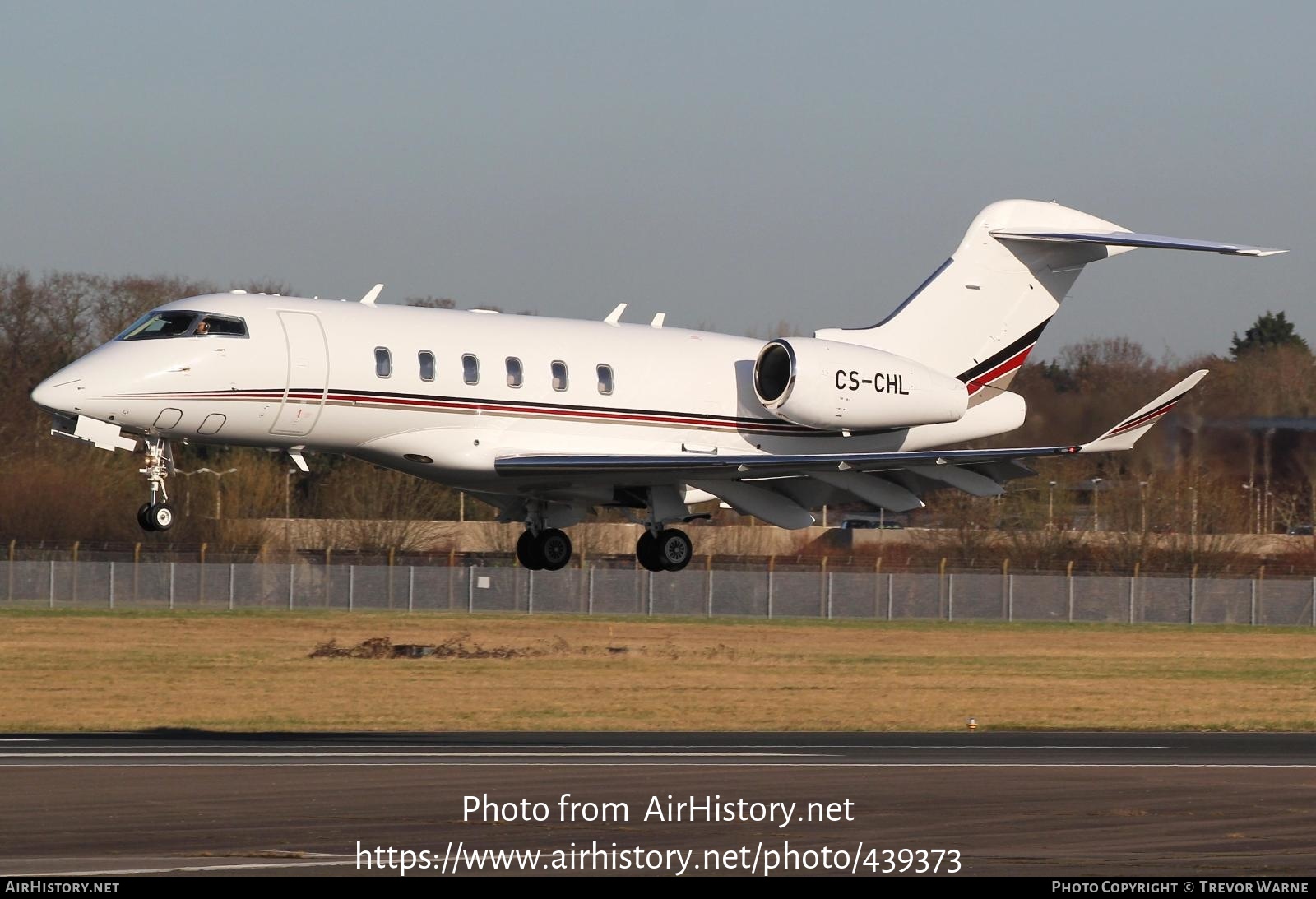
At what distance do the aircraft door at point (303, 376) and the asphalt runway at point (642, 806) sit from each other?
154 inches

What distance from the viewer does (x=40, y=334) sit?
59.7 metres

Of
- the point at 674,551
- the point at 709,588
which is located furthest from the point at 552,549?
the point at 709,588

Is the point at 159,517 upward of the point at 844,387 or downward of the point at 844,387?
downward

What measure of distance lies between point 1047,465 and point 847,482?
31228 millimetres

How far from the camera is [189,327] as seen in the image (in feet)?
72.2

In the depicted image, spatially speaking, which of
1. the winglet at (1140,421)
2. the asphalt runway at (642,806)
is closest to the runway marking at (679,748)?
the asphalt runway at (642,806)

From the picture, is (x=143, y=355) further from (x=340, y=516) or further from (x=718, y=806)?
(x=340, y=516)

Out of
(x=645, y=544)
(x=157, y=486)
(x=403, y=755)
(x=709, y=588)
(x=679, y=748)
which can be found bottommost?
(x=679, y=748)

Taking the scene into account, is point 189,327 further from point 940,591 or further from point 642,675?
point 940,591

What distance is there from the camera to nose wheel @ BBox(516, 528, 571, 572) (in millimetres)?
25797

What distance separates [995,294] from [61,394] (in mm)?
13716

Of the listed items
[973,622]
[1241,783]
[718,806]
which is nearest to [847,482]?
[1241,783]

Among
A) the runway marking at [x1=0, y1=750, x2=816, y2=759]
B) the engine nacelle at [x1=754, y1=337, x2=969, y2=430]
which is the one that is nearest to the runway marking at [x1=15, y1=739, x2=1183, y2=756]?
the runway marking at [x1=0, y1=750, x2=816, y2=759]

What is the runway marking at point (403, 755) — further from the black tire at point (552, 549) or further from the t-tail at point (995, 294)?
the t-tail at point (995, 294)
